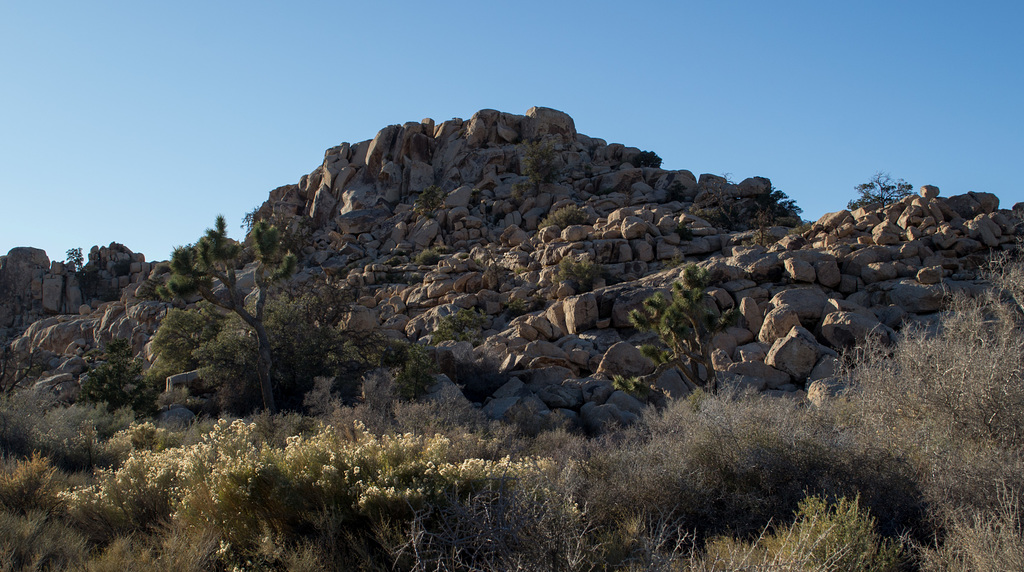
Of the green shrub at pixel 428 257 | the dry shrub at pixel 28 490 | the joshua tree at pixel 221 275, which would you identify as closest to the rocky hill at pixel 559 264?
the green shrub at pixel 428 257

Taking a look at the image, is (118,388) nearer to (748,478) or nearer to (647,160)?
(748,478)

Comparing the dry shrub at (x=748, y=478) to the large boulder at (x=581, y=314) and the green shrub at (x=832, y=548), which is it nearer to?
the green shrub at (x=832, y=548)

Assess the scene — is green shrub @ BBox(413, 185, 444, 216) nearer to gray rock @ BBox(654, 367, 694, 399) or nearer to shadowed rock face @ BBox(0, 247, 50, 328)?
gray rock @ BBox(654, 367, 694, 399)

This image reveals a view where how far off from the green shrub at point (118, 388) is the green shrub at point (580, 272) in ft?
56.5

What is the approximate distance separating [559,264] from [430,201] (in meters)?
16.4

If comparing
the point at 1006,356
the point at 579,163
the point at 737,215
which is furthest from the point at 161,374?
the point at 579,163

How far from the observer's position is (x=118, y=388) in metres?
16.0

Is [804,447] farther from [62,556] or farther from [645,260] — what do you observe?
[645,260]

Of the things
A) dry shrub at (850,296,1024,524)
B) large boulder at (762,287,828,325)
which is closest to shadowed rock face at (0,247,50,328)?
large boulder at (762,287,828,325)

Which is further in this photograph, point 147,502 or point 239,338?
point 239,338

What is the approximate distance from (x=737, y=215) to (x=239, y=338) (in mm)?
31145

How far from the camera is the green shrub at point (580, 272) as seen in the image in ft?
91.6

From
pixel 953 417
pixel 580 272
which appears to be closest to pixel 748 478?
pixel 953 417

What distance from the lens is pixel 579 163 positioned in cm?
4916
